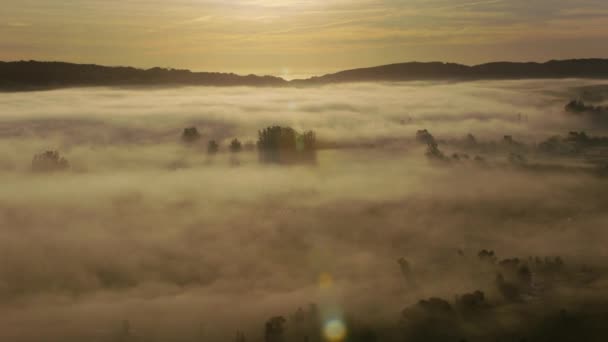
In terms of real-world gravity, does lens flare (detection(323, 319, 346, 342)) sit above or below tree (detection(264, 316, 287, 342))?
below

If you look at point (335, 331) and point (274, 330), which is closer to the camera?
point (274, 330)

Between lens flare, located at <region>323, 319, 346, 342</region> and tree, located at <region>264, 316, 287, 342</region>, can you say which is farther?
lens flare, located at <region>323, 319, 346, 342</region>

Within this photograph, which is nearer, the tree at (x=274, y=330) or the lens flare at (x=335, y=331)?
the tree at (x=274, y=330)

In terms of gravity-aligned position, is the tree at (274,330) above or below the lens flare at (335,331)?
above

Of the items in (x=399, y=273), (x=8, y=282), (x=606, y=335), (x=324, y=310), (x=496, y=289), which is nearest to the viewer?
(x=606, y=335)

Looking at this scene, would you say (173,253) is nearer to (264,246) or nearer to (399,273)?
(264,246)

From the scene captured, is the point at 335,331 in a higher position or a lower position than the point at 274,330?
lower

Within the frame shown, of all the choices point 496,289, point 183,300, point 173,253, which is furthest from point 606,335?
point 173,253

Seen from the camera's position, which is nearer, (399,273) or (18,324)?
(18,324)
